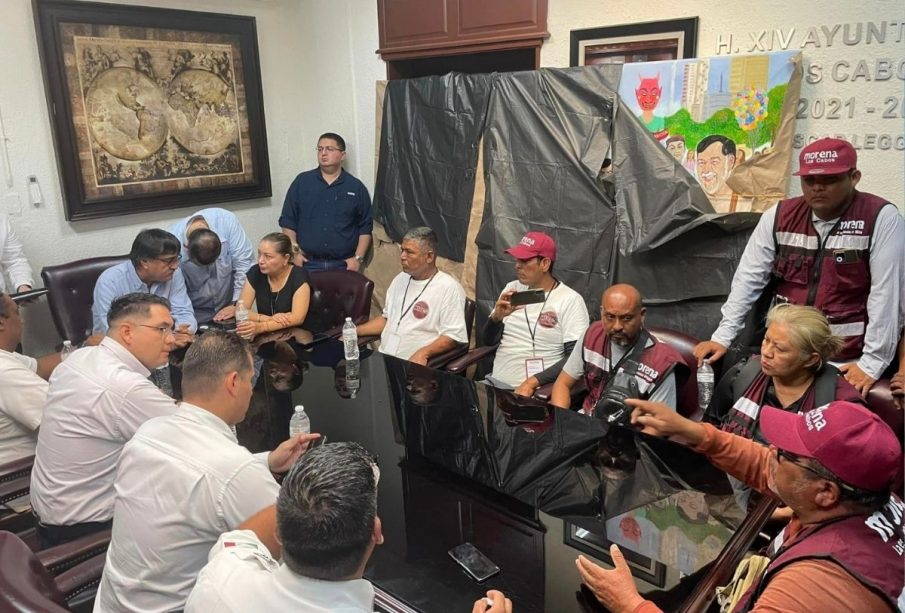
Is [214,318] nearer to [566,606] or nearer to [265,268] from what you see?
[265,268]

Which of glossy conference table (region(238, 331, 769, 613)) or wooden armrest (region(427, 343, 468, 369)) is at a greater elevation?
glossy conference table (region(238, 331, 769, 613))

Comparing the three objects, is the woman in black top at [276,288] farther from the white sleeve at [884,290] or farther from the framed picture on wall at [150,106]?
the white sleeve at [884,290]

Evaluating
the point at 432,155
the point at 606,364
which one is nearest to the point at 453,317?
the point at 606,364

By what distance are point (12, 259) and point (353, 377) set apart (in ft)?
8.17

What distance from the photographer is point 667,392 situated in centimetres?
235

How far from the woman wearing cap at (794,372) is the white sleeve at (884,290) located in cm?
59

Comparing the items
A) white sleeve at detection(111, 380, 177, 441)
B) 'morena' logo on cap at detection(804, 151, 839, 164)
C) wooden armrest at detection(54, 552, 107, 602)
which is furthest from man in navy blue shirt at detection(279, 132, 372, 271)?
wooden armrest at detection(54, 552, 107, 602)

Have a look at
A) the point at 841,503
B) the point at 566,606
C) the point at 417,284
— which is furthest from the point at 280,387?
the point at 841,503

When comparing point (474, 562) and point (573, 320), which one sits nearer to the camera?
point (474, 562)

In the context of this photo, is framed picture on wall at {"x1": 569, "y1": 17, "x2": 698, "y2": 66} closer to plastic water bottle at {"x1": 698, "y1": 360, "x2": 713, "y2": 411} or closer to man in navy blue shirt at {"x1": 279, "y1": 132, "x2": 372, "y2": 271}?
plastic water bottle at {"x1": 698, "y1": 360, "x2": 713, "y2": 411}

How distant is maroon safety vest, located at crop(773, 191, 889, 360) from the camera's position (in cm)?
248

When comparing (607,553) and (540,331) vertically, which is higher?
(540,331)

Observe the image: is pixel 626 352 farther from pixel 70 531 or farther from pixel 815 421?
pixel 70 531

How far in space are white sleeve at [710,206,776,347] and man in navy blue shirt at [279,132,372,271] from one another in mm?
2625
